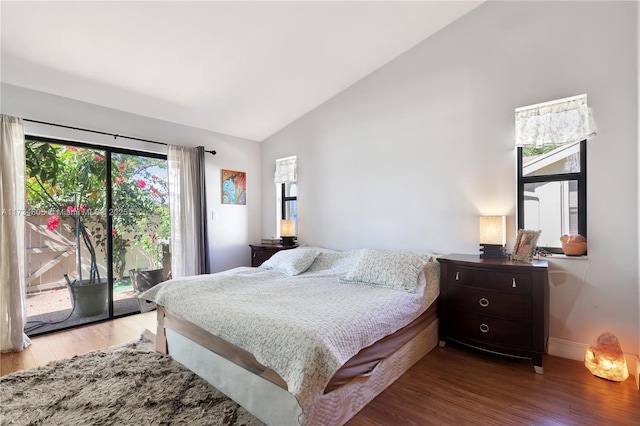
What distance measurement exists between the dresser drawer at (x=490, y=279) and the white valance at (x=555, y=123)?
3.74 ft

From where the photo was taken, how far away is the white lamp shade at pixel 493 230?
2645 mm

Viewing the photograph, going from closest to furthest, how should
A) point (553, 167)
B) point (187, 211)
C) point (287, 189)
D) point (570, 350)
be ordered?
point (570, 350) < point (553, 167) < point (187, 211) < point (287, 189)

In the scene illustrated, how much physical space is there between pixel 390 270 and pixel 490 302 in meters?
0.78

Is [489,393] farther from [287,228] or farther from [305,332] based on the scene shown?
[287,228]

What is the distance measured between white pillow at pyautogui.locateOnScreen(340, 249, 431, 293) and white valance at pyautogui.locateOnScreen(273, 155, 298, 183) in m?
1.93

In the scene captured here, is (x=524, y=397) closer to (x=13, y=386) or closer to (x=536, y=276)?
(x=536, y=276)

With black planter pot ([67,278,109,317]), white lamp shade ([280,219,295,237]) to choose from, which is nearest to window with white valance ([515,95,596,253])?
white lamp shade ([280,219,295,237])

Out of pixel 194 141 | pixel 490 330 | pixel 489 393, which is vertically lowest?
pixel 489 393

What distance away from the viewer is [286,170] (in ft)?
14.6

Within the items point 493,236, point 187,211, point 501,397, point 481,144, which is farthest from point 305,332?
point 187,211

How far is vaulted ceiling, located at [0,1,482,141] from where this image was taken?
7.59ft

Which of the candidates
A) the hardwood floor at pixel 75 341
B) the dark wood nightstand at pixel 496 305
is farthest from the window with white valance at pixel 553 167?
the hardwood floor at pixel 75 341

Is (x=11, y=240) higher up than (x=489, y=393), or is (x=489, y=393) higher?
(x=11, y=240)

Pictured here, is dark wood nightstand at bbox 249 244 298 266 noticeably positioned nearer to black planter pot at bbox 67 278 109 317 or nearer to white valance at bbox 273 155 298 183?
white valance at bbox 273 155 298 183
